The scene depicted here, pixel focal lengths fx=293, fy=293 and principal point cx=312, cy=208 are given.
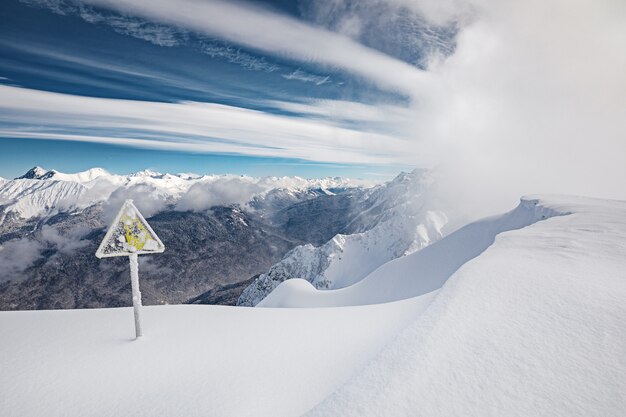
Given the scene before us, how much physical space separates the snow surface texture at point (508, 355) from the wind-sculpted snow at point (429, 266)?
18.5 m

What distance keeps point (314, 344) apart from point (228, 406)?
2.08 m

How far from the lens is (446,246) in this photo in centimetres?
2898

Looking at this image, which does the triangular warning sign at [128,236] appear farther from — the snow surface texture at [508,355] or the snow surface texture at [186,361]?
the snow surface texture at [508,355]

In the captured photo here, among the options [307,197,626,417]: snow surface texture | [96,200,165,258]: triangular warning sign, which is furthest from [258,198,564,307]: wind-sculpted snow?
[96,200,165,258]: triangular warning sign

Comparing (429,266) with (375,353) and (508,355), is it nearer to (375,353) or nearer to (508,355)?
(375,353)

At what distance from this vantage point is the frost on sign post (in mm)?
6895

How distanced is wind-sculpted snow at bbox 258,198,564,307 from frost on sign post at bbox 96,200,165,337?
66.4ft

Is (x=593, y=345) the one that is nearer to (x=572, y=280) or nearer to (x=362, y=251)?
(x=572, y=280)

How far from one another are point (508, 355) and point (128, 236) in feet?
25.5

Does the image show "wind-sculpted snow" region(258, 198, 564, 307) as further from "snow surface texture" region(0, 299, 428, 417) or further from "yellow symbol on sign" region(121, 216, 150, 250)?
"yellow symbol on sign" region(121, 216, 150, 250)

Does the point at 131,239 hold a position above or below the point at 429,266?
above

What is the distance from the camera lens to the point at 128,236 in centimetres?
709

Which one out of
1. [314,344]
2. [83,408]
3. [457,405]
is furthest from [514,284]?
[83,408]

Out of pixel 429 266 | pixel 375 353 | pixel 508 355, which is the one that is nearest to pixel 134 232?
pixel 375 353
